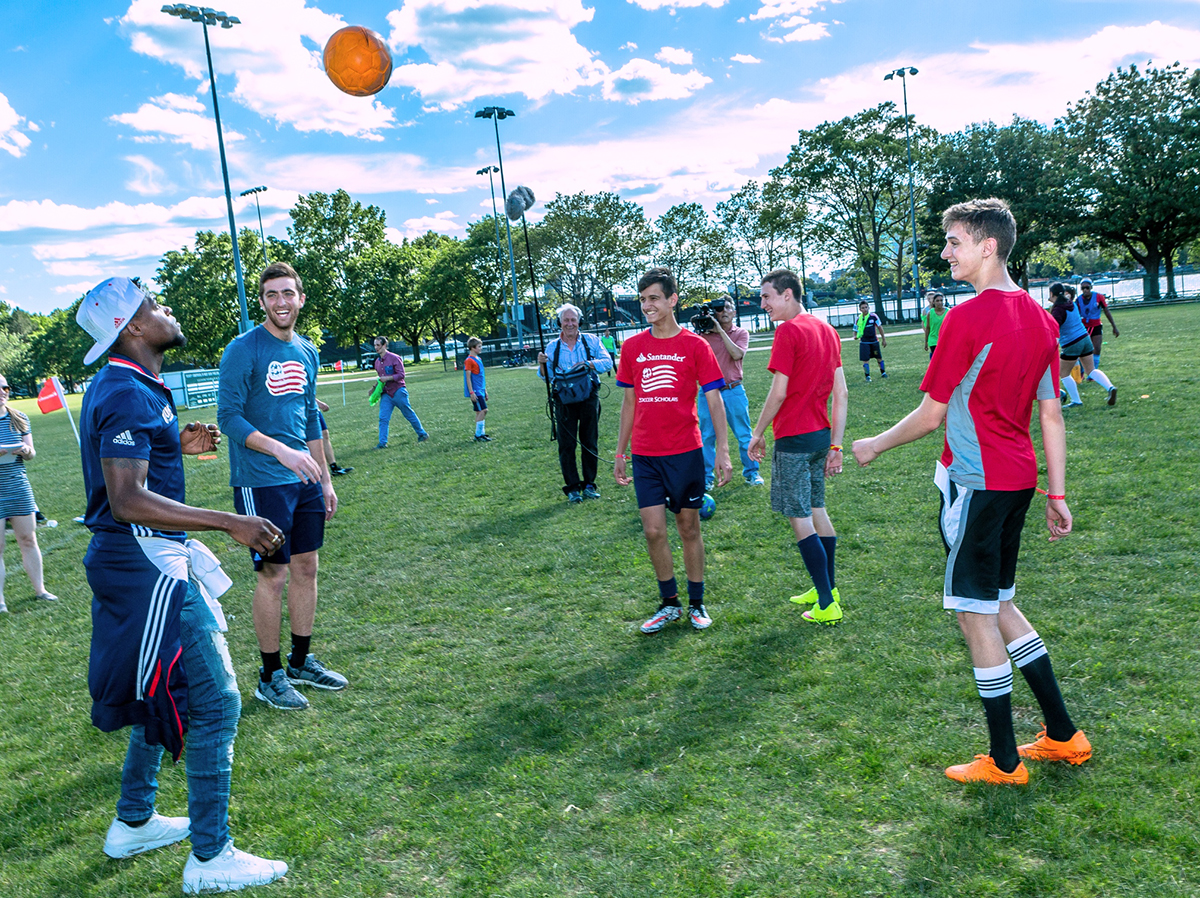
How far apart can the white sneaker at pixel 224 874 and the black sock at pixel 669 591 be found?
295cm

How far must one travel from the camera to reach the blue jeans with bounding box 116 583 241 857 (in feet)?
9.53

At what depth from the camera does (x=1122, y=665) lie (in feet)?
13.6

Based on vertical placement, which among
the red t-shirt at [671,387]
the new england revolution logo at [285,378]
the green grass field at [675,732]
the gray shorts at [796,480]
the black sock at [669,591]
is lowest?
the green grass field at [675,732]

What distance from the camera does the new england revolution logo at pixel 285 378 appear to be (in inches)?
175

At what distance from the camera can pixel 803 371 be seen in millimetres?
5176

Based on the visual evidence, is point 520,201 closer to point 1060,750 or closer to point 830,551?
point 830,551

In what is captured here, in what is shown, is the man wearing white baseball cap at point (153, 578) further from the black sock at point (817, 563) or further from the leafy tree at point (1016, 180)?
the leafy tree at point (1016, 180)

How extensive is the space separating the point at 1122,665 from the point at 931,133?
5491 cm

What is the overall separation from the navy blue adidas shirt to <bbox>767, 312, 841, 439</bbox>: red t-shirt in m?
3.46

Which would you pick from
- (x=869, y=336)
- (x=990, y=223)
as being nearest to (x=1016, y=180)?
(x=869, y=336)

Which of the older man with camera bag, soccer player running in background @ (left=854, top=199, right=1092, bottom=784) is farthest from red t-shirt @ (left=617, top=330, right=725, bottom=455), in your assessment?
the older man with camera bag

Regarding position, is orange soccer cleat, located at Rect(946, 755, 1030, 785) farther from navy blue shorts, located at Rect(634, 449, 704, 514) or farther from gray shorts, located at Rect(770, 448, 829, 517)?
navy blue shorts, located at Rect(634, 449, 704, 514)

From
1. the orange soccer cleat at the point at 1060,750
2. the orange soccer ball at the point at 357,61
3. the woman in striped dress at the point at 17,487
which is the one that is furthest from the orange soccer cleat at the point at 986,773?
the woman in striped dress at the point at 17,487

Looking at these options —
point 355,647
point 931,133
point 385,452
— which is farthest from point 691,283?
point 355,647
